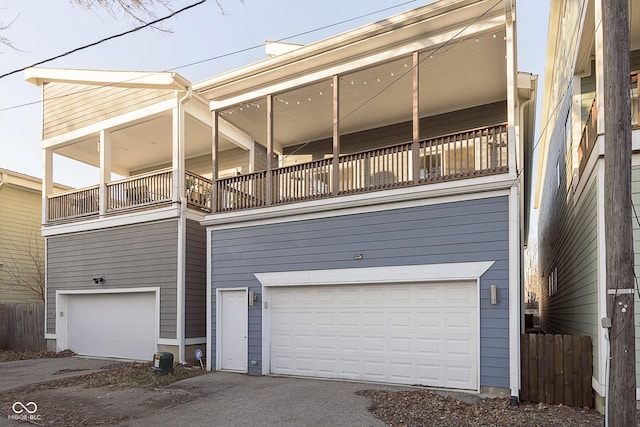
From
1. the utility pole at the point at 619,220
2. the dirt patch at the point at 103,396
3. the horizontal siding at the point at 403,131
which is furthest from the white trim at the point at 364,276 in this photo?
the horizontal siding at the point at 403,131

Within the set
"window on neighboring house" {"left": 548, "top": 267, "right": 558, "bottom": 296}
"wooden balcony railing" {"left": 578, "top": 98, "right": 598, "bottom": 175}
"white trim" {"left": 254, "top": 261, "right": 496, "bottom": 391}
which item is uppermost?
"wooden balcony railing" {"left": 578, "top": 98, "right": 598, "bottom": 175}

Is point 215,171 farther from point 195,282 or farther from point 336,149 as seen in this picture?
point 336,149

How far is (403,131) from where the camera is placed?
12336mm

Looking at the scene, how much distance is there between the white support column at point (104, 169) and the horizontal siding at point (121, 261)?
79cm

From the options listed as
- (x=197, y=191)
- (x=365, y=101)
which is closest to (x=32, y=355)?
(x=197, y=191)

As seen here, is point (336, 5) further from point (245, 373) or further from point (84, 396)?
Result: point (84, 396)

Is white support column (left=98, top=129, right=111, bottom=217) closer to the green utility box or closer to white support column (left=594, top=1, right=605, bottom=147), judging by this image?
the green utility box

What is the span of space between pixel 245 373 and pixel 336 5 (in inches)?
319

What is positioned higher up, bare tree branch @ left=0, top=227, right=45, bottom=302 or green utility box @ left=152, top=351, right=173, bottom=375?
bare tree branch @ left=0, top=227, right=45, bottom=302

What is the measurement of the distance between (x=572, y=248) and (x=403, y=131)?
5.01m

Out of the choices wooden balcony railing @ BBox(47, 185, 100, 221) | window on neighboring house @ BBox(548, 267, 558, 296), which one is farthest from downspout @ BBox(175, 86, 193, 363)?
window on neighboring house @ BBox(548, 267, 558, 296)

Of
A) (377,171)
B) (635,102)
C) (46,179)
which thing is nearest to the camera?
(635,102)

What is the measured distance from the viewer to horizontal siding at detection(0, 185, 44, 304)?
686 inches

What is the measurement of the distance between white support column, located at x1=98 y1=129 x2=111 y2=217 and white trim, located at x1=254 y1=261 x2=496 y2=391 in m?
6.00
